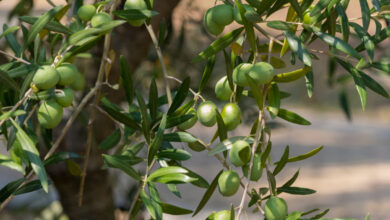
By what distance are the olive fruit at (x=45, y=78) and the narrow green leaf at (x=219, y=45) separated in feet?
0.47

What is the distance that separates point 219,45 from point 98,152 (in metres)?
0.63

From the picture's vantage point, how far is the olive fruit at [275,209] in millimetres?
532

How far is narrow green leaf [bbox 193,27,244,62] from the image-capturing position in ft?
1.93

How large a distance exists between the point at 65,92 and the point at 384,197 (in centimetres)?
383

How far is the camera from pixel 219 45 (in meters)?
0.59

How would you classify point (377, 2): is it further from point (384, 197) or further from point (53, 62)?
point (384, 197)

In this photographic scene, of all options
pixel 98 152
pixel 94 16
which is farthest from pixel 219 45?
pixel 98 152

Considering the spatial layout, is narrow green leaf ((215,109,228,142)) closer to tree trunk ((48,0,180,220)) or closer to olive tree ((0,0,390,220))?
olive tree ((0,0,390,220))

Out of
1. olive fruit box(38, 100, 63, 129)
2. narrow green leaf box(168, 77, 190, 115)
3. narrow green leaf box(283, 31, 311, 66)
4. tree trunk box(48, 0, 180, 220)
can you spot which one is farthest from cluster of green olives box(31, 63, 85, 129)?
tree trunk box(48, 0, 180, 220)

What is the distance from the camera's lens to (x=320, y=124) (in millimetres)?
5879

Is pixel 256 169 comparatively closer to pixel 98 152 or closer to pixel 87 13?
pixel 87 13

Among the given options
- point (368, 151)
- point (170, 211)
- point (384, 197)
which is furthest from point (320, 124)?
point (170, 211)

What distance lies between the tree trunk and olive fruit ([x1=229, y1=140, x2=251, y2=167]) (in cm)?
60

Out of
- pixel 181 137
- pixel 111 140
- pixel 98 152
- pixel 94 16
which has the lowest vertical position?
pixel 98 152
